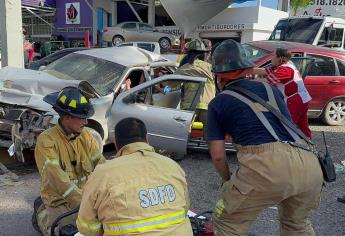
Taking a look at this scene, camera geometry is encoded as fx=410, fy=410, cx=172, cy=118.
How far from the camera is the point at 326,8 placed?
2538 cm

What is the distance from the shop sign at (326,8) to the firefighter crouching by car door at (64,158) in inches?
Answer: 959

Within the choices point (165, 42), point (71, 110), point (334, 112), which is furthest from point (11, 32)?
point (165, 42)

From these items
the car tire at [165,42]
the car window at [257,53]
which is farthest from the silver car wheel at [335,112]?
the car tire at [165,42]

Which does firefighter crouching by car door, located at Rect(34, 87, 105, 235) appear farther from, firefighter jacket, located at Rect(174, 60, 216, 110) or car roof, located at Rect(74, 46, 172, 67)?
car roof, located at Rect(74, 46, 172, 67)

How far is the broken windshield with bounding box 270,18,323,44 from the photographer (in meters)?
12.7

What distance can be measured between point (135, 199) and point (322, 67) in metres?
7.67

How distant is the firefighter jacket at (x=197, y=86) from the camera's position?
592 cm

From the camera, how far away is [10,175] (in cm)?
507

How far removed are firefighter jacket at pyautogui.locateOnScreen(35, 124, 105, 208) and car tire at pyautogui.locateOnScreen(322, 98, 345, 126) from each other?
677cm

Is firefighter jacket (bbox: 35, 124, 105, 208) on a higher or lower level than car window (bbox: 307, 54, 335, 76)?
lower

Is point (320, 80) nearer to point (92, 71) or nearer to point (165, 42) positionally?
point (92, 71)

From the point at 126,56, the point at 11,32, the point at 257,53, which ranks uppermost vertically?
the point at 11,32

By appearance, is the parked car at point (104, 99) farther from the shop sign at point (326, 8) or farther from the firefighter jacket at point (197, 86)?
the shop sign at point (326, 8)

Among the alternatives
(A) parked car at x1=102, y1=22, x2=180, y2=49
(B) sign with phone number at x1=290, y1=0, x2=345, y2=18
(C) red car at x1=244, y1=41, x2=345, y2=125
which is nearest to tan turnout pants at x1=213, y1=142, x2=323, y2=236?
(C) red car at x1=244, y1=41, x2=345, y2=125
